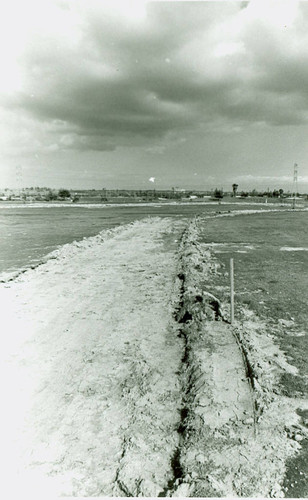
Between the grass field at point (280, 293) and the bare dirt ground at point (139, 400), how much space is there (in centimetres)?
25

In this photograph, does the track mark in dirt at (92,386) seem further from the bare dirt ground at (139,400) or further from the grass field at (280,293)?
the grass field at (280,293)

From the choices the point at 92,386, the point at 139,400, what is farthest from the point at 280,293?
the point at 92,386

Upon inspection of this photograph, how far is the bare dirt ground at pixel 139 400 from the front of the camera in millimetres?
4316

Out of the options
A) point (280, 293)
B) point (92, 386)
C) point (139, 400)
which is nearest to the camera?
point (139, 400)

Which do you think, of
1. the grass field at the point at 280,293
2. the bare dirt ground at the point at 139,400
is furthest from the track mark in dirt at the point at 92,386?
the grass field at the point at 280,293

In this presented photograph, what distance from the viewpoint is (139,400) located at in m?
5.78

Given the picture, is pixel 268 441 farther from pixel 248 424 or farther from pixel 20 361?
A: pixel 20 361

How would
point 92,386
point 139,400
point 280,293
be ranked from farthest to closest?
point 280,293 < point 92,386 < point 139,400

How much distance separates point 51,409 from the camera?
5.58 m

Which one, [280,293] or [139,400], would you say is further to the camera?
[280,293]

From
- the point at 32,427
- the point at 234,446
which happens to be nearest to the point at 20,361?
the point at 32,427

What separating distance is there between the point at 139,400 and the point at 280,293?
735 centimetres

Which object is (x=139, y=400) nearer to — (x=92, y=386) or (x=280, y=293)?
(x=92, y=386)

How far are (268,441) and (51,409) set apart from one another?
3.18 meters
